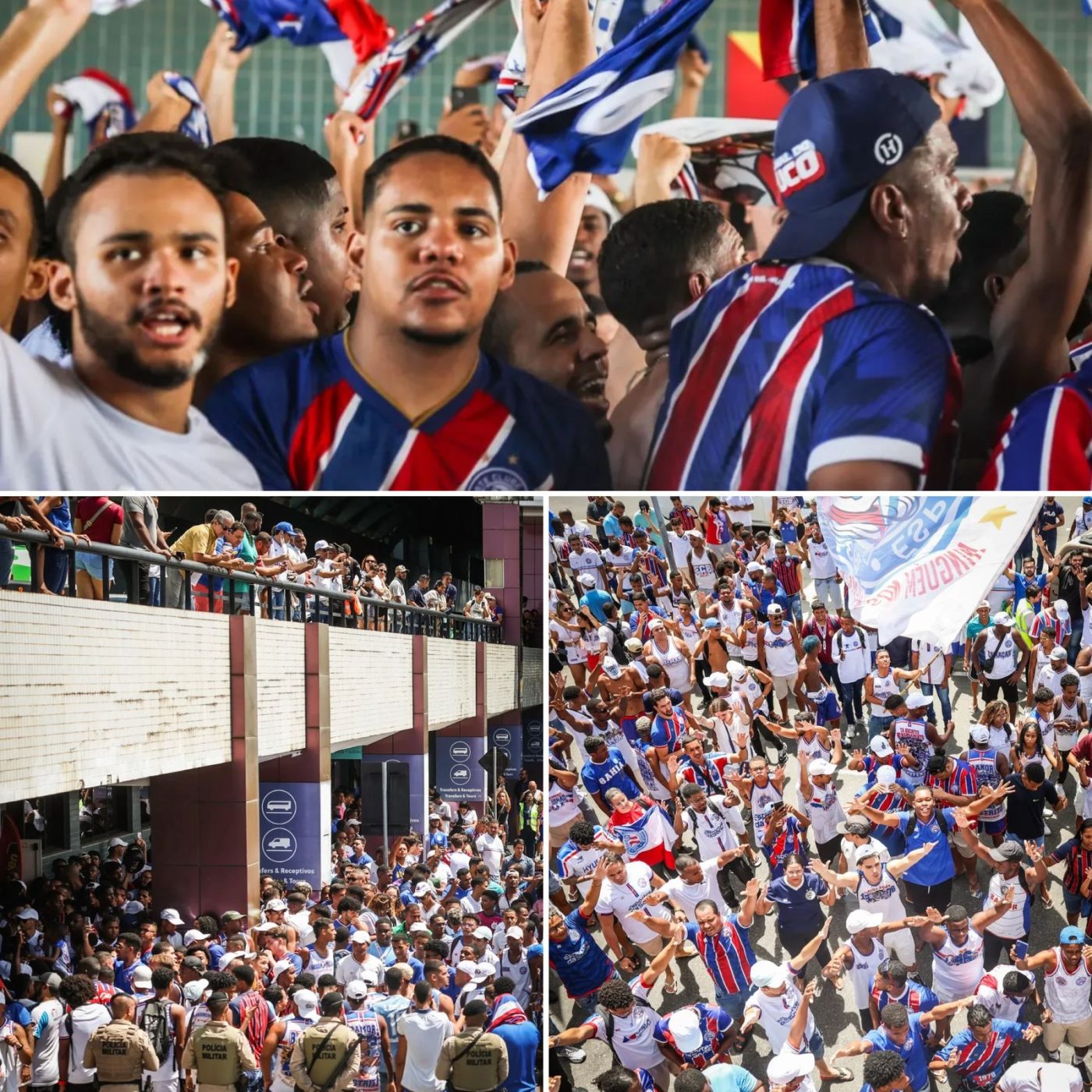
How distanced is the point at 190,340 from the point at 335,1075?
8.09 feet

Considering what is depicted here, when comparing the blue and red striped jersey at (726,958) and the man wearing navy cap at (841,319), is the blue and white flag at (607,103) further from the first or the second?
the blue and red striped jersey at (726,958)

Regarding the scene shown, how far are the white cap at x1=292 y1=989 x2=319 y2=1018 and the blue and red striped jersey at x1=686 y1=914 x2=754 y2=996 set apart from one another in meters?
1.29

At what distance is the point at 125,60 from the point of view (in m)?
4.62

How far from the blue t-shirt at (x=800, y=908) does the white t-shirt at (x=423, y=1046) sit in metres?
1.18

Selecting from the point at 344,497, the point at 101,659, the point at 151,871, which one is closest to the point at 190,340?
the point at 344,497

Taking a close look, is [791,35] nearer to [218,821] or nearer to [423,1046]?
[218,821]

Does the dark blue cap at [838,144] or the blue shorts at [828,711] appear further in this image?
the blue shorts at [828,711]

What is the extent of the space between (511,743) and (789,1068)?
141cm

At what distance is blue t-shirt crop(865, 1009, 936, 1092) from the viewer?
4.73m

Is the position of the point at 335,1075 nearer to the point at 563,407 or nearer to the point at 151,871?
the point at 151,871

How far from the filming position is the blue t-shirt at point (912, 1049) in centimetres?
473

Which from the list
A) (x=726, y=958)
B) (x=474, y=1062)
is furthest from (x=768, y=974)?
(x=474, y=1062)

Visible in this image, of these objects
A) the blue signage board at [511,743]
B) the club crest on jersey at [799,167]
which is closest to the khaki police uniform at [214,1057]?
the blue signage board at [511,743]

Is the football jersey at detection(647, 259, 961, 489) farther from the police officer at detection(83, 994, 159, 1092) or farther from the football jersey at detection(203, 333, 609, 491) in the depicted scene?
the police officer at detection(83, 994, 159, 1092)
